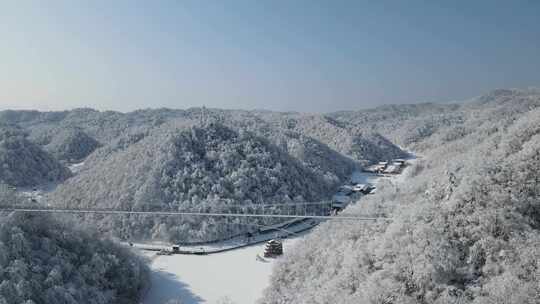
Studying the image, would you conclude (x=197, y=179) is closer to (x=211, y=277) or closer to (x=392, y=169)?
(x=211, y=277)

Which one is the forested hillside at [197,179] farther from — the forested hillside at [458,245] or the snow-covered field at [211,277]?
the forested hillside at [458,245]

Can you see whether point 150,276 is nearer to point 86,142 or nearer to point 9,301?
point 9,301

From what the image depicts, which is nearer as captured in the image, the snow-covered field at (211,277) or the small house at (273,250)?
the snow-covered field at (211,277)

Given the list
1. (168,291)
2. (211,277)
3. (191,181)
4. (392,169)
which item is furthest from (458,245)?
(392,169)

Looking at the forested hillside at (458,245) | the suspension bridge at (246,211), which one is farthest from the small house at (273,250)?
the forested hillside at (458,245)

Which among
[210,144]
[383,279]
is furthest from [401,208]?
[210,144]

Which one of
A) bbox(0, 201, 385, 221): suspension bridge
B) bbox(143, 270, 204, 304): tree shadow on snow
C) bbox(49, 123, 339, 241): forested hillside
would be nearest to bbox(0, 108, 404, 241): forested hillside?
bbox(49, 123, 339, 241): forested hillside
